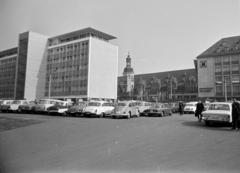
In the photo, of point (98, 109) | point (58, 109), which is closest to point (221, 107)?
point (98, 109)

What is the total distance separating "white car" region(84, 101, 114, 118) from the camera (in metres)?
20.1

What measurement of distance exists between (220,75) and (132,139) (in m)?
60.4

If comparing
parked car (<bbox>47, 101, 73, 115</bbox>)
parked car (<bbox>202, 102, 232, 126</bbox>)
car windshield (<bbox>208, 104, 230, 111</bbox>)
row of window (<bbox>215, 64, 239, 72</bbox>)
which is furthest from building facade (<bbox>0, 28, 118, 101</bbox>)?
parked car (<bbox>202, 102, 232, 126</bbox>)

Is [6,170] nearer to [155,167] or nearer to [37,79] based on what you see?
[155,167]

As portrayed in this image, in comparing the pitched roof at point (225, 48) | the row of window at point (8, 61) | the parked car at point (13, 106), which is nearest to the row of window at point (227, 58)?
the pitched roof at point (225, 48)

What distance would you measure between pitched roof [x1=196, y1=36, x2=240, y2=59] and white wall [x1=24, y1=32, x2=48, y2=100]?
4784 cm

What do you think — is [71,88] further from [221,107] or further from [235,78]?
[221,107]

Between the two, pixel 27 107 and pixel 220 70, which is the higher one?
pixel 220 70

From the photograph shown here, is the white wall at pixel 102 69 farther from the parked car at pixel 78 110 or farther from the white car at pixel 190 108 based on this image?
the parked car at pixel 78 110

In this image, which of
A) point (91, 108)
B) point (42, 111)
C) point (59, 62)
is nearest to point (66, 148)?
point (91, 108)

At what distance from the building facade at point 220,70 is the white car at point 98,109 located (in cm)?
4708

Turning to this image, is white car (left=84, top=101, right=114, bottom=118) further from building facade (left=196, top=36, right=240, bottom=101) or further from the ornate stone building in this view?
the ornate stone building

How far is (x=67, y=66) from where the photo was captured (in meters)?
59.0

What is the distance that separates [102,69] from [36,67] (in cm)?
2030
